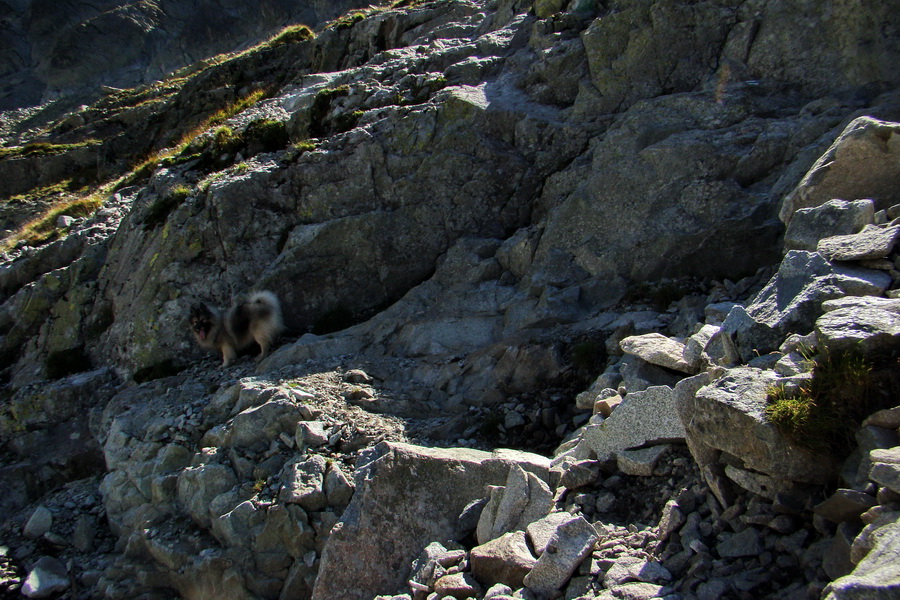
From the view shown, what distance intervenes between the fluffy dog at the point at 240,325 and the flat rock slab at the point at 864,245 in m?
10.7

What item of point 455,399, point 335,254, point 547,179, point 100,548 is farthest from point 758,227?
point 100,548

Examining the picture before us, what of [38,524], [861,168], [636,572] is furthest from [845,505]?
[38,524]

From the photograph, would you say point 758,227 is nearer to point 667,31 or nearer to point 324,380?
point 667,31

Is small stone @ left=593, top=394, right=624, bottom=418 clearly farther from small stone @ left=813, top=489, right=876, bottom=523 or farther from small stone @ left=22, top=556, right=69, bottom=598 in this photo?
small stone @ left=22, top=556, right=69, bottom=598

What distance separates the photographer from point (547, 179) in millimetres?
13695

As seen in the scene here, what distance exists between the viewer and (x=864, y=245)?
18.2 ft

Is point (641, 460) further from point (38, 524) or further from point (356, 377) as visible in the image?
point (38, 524)

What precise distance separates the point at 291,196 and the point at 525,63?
277 inches

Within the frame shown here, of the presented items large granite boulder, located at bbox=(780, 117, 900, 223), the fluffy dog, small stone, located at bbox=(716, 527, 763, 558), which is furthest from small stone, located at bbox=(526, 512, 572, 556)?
the fluffy dog

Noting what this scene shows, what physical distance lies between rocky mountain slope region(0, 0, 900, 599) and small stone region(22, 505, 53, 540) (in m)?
0.08

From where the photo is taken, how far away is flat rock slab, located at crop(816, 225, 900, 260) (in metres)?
5.39

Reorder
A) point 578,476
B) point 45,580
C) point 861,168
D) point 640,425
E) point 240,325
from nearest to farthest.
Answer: point 578,476 < point 640,425 < point 861,168 < point 45,580 < point 240,325

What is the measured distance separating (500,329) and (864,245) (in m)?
6.81

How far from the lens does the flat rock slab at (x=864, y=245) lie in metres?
5.39
